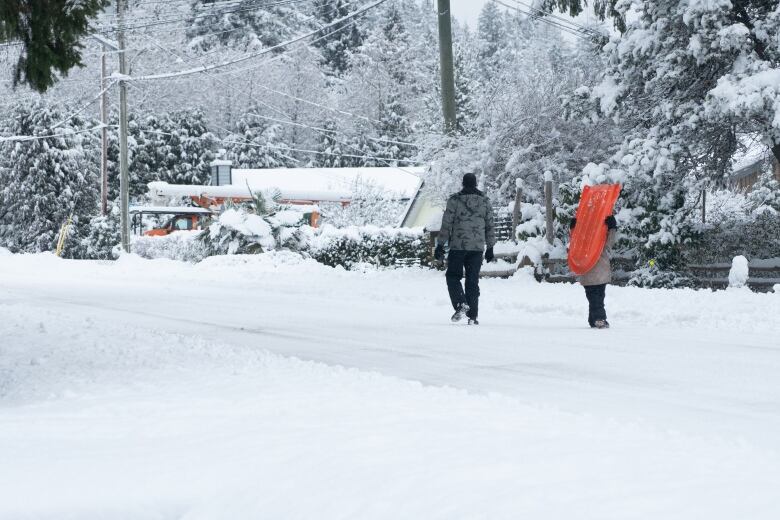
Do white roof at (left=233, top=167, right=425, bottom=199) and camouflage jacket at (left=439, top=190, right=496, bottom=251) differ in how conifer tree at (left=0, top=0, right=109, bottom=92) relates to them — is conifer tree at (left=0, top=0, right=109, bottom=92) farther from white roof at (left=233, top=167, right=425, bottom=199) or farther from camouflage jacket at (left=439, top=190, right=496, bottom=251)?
white roof at (left=233, top=167, right=425, bottom=199)

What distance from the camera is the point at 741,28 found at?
56.2 ft

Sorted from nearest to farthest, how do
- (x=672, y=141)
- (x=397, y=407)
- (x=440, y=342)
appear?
(x=397, y=407) < (x=440, y=342) < (x=672, y=141)

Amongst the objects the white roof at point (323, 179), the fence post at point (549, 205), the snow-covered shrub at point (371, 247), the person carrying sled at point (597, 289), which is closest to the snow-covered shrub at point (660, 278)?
the fence post at point (549, 205)

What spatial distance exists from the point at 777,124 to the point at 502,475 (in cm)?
1347

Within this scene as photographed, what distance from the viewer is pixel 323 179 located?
5875 cm

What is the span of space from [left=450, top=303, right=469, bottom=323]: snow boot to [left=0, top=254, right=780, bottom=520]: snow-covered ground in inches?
8.3

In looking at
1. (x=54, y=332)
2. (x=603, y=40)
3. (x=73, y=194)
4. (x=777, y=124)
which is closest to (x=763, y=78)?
(x=777, y=124)

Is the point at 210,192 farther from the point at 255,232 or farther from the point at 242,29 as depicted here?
the point at 242,29

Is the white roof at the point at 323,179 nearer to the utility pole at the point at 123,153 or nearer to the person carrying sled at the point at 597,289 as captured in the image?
the utility pole at the point at 123,153

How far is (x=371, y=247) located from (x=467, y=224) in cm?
1319

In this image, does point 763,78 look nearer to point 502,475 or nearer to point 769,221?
point 769,221

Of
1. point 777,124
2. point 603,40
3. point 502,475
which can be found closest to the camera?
point 502,475

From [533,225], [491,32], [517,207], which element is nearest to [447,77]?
[517,207]

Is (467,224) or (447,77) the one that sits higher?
(447,77)
